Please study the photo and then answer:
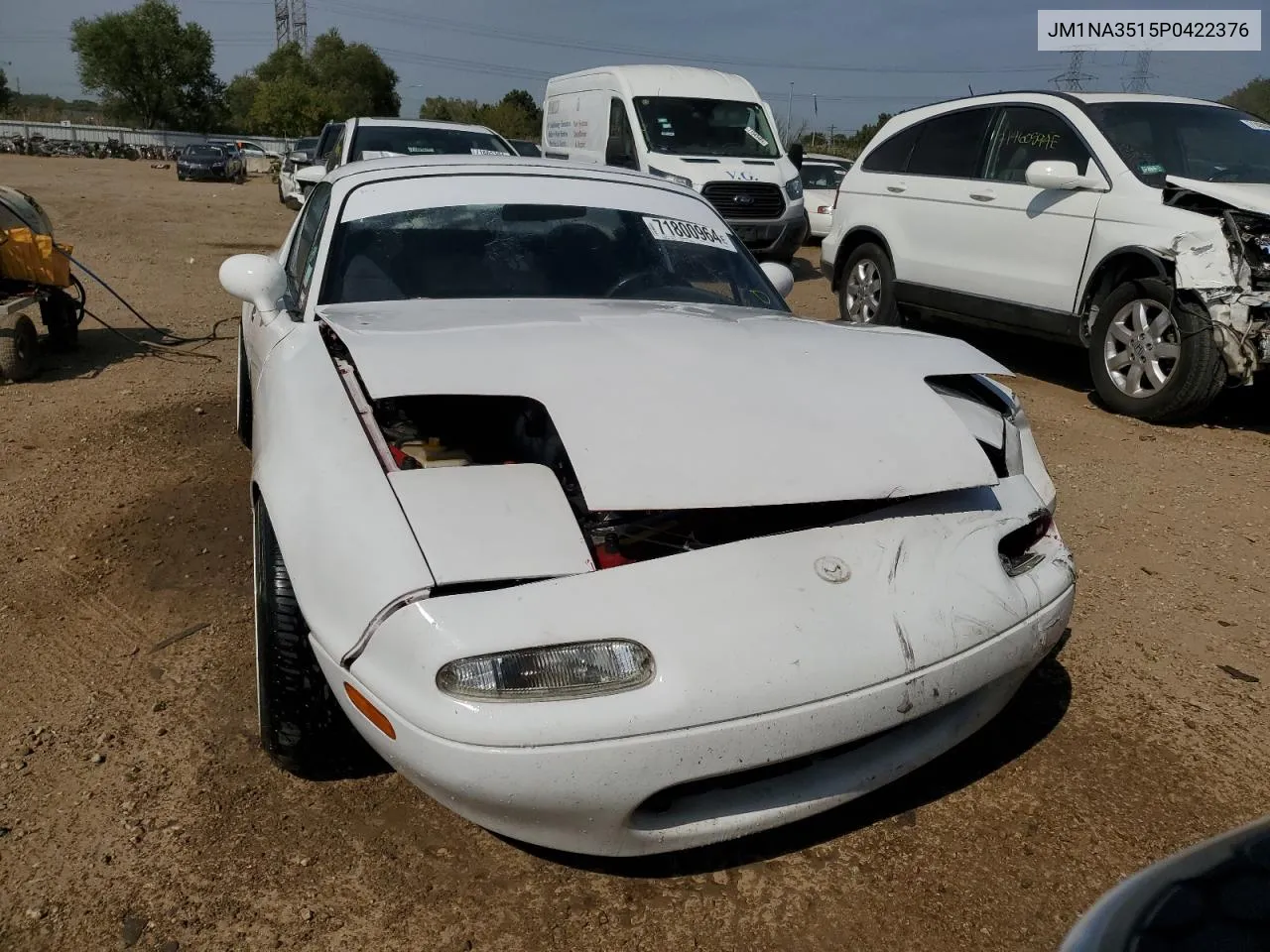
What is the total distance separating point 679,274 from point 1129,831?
2.26 metres

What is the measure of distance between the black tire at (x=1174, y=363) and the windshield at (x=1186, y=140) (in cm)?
71

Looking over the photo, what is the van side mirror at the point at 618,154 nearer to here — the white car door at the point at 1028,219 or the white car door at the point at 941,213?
the white car door at the point at 941,213

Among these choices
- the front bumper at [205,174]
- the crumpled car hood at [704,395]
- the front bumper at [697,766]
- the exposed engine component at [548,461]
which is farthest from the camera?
the front bumper at [205,174]

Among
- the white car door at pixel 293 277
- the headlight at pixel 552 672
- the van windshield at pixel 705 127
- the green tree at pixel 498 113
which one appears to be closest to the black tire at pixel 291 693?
the headlight at pixel 552 672

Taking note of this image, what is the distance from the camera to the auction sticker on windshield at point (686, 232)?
372cm

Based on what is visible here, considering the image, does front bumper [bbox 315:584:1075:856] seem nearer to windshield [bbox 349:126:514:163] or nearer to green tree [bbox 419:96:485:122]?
windshield [bbox 349:126:514:163]

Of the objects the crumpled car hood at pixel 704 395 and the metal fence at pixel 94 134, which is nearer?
the crumpled car hood at pixel 704 395

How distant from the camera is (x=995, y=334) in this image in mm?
8336

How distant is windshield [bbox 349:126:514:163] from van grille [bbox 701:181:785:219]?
7.81 feet

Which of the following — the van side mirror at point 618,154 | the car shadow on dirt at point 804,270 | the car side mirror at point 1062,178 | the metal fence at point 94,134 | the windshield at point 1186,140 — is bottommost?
the car shadow on dirt at point 804,270

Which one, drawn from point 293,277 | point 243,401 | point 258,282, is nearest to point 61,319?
point 243,401

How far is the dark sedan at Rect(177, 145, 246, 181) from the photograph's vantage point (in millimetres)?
34406

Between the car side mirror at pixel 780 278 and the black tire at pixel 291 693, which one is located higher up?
the car side mirror at pixel 780 278

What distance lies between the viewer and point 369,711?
1.93m
